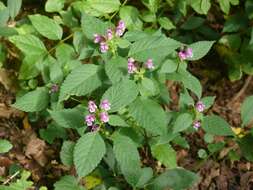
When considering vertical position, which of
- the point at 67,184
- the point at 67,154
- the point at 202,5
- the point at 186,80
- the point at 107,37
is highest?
the point at 107,37

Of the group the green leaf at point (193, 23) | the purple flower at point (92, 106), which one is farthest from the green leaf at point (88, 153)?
the green leaf at point (193, 23)

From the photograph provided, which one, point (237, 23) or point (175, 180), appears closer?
point (175, 180)

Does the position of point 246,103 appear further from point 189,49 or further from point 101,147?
point 101,147

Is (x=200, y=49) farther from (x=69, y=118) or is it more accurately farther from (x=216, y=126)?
(x=69, y=118)

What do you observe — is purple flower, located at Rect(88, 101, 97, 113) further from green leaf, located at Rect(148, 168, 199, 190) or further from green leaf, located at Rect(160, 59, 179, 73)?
green leaf, located at Rect(148, 168, 199, 190)

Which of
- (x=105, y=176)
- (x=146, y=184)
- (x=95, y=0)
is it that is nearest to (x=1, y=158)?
(x=105, y=176)

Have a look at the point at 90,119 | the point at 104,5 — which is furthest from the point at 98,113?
the point at 104,5
